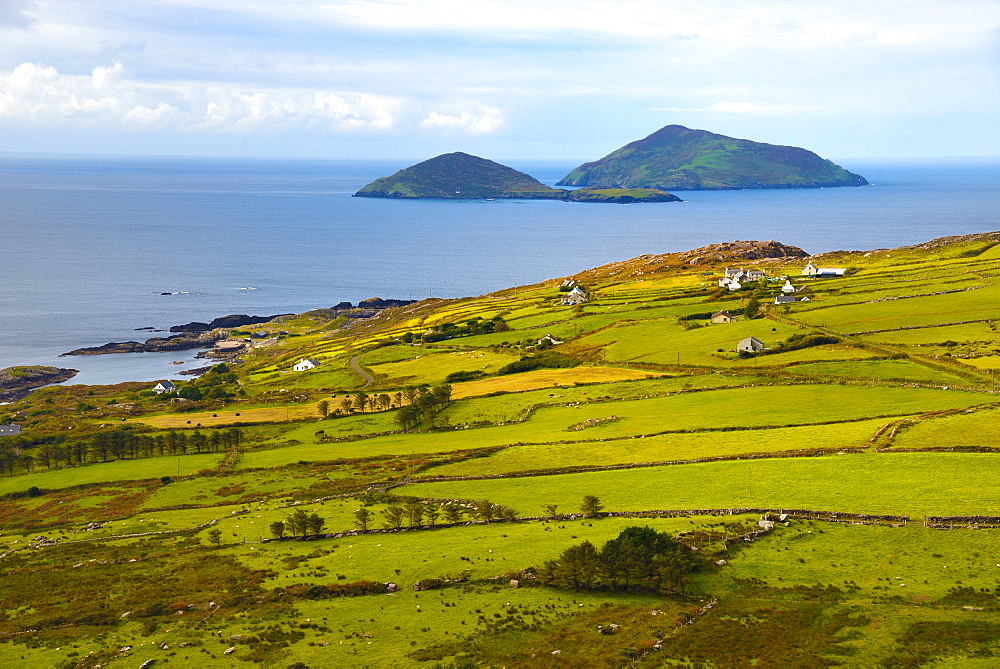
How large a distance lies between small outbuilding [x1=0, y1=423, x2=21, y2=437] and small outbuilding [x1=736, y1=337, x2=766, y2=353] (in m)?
83.3

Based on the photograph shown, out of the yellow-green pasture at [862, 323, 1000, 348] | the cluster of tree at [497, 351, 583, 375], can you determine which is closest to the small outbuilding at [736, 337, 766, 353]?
the yellow-green pasture at [862, 323, 1000, 348]

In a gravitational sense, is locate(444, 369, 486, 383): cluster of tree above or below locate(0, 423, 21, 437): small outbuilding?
above

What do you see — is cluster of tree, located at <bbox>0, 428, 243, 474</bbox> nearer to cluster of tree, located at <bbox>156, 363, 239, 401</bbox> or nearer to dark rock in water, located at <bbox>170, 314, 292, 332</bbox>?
cluster of tree, located at <bbox>156, 363, 239, 401</bbox>

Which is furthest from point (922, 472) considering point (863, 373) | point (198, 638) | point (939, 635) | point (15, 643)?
point (15, 643)

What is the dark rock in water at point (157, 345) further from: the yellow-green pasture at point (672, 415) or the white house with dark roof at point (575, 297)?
the yellow-green pasture at point (672, 415)

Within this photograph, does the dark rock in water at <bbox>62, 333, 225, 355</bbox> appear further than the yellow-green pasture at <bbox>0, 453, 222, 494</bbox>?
Yes

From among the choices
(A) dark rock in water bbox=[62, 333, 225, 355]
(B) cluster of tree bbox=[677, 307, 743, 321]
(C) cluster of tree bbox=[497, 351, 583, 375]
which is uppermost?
(B) cluster of tree bbox=[677, 307, 743, 321]

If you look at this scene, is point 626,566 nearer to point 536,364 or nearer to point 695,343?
point 536,364

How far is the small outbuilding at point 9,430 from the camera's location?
92062 millimetres

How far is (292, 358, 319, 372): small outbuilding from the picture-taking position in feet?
392

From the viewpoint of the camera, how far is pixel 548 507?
4653 cm

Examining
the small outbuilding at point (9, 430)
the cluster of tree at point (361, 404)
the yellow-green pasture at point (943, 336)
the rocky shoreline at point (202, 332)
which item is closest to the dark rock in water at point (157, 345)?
the rocky shoreline at point (202, 332)

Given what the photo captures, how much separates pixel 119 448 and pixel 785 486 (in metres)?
62.7

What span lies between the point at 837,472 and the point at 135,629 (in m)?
38.9
